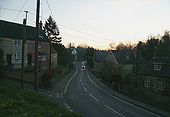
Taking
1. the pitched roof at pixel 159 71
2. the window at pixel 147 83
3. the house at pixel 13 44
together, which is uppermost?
the house at pixel 13 44

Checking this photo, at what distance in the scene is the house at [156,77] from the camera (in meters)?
47.1

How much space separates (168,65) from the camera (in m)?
50.0

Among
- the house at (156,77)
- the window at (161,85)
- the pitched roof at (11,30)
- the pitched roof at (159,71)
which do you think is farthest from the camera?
the pitched roof at (11,30)

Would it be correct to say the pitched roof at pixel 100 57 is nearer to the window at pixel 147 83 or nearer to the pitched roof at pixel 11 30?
the pitched roof at pixel 11 30

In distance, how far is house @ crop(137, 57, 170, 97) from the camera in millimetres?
47062

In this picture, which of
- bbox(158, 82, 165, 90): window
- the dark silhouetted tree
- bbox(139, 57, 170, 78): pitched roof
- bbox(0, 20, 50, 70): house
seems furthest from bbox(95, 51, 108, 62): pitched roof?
bbox(158, 82, 165, 90): window

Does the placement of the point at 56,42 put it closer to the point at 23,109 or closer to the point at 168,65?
the point at 168,65

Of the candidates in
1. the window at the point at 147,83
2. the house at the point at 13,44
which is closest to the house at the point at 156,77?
the window at the point at 147,83

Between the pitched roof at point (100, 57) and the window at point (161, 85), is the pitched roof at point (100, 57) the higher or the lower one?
the higher one

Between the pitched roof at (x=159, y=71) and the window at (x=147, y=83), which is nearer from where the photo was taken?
the pitched roof at (x=159, y=71)

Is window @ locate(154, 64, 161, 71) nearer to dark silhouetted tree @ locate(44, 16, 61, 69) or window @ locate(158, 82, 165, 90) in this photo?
window @ locate(158, 82, 165, 90)

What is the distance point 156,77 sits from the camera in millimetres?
49906

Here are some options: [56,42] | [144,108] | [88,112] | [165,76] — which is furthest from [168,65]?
[56,42]

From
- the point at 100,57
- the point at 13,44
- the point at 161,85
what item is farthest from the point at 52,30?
the point at 161,85
